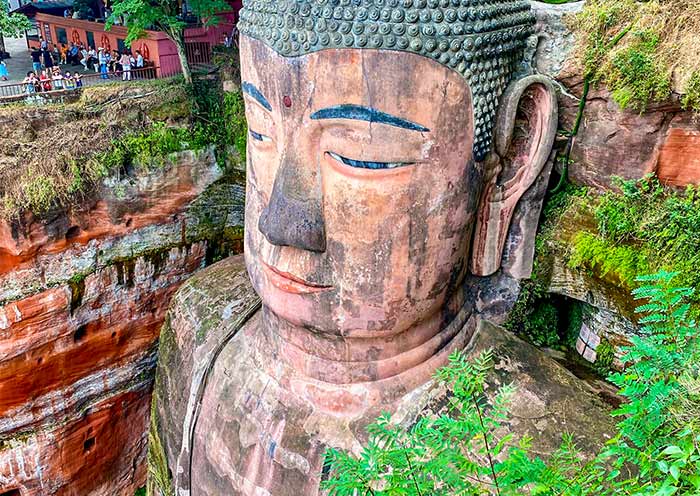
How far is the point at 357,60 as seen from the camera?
3.35 m

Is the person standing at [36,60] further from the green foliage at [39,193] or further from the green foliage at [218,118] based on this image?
the green foliage at [39,193]

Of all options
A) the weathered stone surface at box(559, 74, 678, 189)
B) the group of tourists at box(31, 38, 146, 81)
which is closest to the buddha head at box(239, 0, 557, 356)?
the weathered stone surface at box(559, 74, 678, 189)

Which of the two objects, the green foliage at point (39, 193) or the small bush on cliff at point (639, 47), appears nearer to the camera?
the small bush on cliff at point (639, 47)

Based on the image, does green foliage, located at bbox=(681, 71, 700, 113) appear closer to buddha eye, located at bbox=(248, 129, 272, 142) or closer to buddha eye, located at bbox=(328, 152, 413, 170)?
buddha eye, located at bbox=(328, 152, 413, 170)

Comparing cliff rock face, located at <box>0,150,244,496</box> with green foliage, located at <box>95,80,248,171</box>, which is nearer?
cliff rock face, located at <box>0,150,244,496</box>

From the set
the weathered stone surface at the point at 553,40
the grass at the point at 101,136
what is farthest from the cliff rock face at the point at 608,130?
the grass at the point at 101,136

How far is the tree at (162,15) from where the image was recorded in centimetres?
787

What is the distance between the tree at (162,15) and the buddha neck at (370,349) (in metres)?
5.27

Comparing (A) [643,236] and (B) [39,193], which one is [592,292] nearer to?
(A) [643,236]

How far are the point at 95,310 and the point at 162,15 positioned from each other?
401 cm

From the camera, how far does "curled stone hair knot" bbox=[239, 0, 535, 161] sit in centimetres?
332

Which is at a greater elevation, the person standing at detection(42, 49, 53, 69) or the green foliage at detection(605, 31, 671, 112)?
the green foliage at detection(605, 31, 671, 112)

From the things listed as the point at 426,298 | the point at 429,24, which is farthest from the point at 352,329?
the point at 429,24

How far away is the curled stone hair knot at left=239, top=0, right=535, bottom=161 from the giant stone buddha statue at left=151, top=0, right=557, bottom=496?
0.01m
